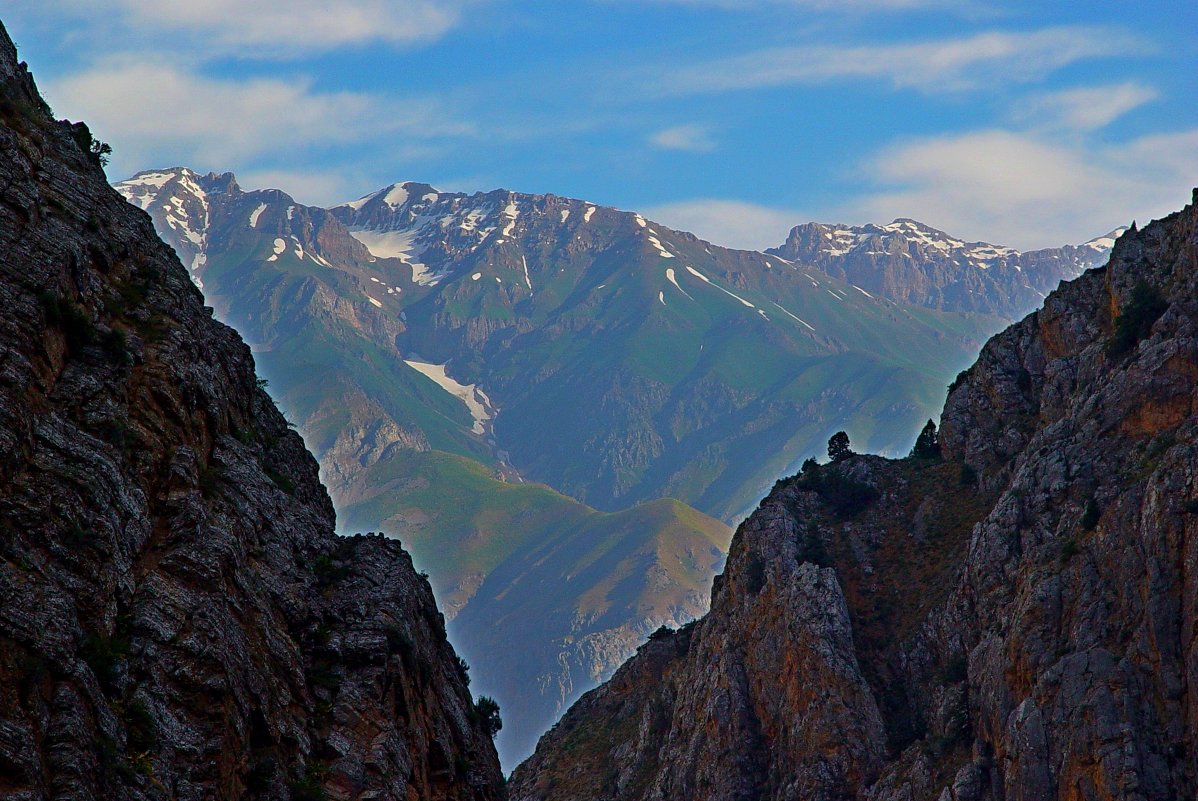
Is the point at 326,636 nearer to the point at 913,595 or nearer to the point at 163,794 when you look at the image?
the point at 163,794

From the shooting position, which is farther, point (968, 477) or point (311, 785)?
point (968, 477)

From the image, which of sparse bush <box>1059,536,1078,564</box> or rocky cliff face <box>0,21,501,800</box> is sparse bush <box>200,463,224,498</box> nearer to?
rocky cliff face <box>0,21,501,800</box>

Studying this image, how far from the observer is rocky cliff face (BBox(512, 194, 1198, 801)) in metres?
70.0

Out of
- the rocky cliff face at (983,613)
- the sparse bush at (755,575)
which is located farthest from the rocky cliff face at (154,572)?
the sparse bush at (755,575)

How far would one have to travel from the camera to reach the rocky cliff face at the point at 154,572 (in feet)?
84.4

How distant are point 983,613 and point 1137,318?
21.6 meters

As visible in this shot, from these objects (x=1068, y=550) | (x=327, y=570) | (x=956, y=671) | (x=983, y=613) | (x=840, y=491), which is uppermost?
(x=840, y=491)

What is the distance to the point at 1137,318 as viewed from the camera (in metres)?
86.9

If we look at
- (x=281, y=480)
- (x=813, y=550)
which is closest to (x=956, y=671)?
(x=813, y=550)

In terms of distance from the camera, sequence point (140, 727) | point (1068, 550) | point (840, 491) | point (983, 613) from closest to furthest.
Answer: point (140, 727)
point (1068, 550)
point (983, 613)
point (840, 491)

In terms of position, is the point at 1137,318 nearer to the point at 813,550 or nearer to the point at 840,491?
the point at 813,550

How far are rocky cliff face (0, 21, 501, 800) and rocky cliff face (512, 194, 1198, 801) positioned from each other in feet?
131

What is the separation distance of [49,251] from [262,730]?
1274 cm

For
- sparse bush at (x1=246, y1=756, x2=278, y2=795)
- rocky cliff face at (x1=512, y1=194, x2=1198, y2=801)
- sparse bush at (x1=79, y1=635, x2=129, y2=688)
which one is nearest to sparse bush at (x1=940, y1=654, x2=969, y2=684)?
rocky cliff face at (x1=512, y1=194, x2=1198, y2=801)
